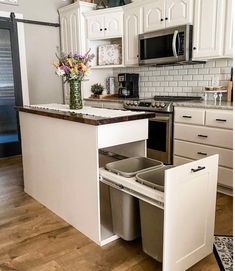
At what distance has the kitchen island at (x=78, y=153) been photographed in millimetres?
1988

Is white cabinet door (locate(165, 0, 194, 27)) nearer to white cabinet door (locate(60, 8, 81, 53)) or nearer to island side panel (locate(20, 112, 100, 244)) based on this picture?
white cabinet door (locate(60, 8, 81, 53))

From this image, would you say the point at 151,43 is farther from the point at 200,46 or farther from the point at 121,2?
the point at 121,2

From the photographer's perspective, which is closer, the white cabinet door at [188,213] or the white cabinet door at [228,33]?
the white cabinet door at [188,213]

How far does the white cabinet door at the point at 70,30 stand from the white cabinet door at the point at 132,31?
84 centimetres

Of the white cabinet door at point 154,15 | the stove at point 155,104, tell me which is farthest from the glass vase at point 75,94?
the white cabinet door at point 154,15

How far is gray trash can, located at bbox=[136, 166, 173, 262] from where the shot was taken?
1.66m

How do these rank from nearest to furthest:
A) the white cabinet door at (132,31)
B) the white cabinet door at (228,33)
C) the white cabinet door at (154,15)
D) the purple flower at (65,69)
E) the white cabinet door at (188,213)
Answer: the white cabinet door at (188,213)
the purple flower at (65,69)
the white cabinet door at (228,33)
the white cabinet door at (154,15)
the white cabinet door at (132,31)

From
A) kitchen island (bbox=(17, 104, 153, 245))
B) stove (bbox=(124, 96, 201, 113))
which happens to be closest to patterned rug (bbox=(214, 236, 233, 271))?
kitchen island (bbox=(17, 104, 153, 245))

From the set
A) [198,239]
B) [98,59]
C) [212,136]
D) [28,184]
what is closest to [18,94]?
[98,59]

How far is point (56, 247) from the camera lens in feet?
6.69

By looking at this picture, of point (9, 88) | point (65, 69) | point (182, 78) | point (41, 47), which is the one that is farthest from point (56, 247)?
point (41, 47)

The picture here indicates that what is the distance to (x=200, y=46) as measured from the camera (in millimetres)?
3229

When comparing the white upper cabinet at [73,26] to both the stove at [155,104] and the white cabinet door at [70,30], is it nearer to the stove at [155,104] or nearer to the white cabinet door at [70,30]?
the white cabinet door at [70,30]

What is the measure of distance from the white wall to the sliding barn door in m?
0.20
